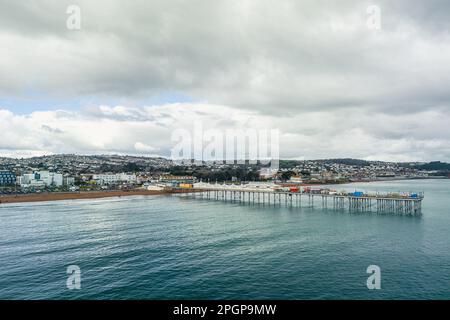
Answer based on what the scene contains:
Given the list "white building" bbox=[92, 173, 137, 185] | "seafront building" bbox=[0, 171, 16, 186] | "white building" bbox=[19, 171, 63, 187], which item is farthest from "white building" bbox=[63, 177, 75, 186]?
"seafront building" bbox=[0, 171, 16, 186]

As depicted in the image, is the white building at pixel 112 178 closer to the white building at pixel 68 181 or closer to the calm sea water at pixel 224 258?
the white building at pixel 68 181

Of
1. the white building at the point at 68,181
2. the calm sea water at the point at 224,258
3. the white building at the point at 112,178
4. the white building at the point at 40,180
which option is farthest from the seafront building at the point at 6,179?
the calm sea water at the point at 224,258

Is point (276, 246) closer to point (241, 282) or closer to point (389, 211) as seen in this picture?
point (241, 282)

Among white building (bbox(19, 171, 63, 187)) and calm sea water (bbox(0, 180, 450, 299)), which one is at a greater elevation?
white building (bbox(19, 171, 63, 187))

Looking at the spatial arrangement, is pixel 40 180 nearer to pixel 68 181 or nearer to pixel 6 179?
pixel 68 181

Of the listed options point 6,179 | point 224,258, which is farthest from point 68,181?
point 224,258

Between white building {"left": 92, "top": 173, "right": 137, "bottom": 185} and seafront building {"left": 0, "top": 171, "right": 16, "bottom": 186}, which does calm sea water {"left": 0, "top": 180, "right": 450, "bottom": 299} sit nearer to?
seafront building {"left": 0, "top": 171, "right": 16, "bottom": 186}

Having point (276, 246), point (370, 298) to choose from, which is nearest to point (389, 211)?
point (276, 246)
